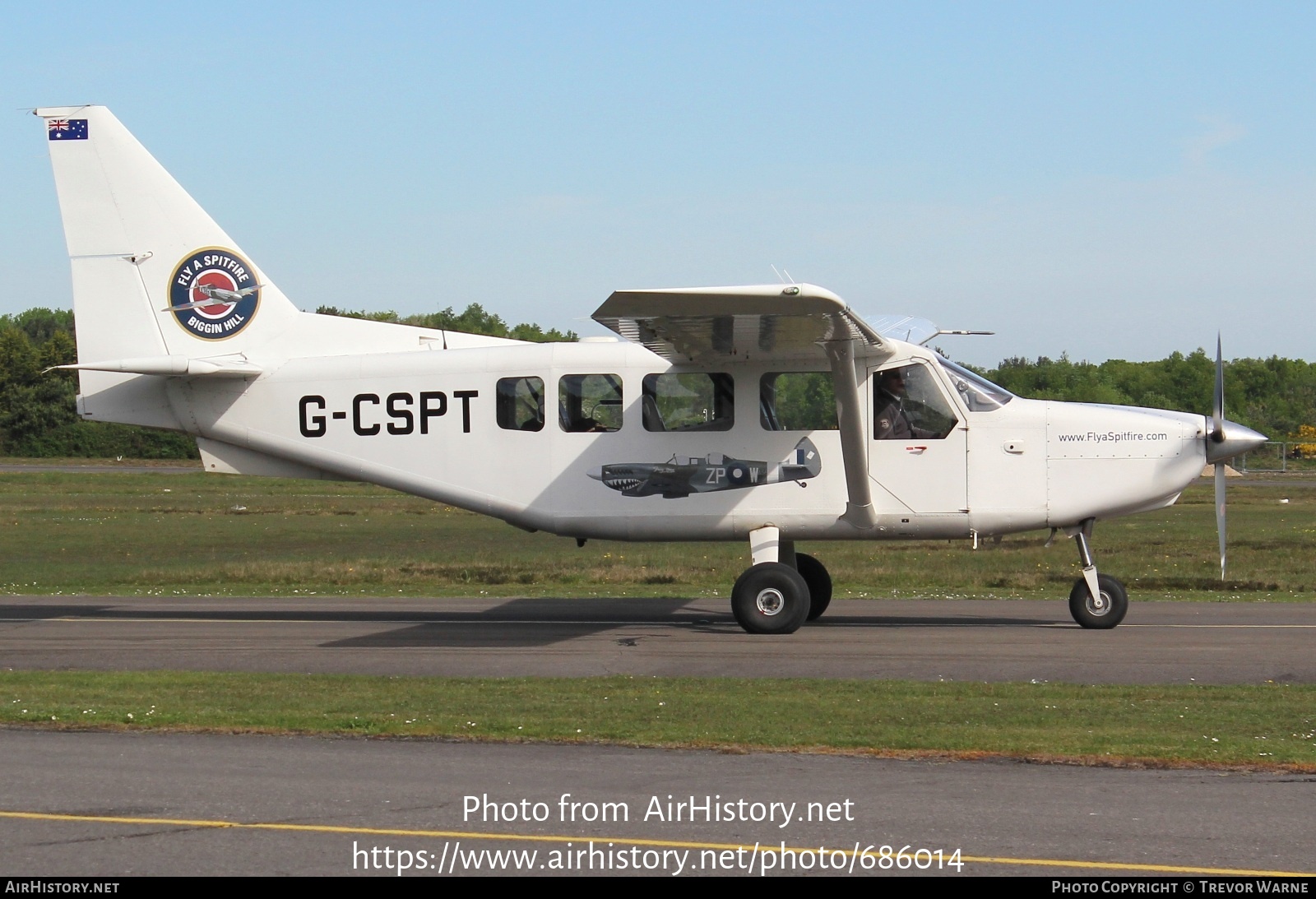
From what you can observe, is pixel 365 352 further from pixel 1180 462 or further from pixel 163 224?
pixel 1180 462

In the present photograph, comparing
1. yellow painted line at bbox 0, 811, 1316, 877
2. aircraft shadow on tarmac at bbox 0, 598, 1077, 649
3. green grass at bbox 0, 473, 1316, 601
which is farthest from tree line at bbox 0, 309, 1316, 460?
yellow painted line at bbox 0, 811, 1316, 877

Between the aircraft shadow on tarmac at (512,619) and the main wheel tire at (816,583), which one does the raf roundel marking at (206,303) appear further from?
the main wheel tire at (816,583)

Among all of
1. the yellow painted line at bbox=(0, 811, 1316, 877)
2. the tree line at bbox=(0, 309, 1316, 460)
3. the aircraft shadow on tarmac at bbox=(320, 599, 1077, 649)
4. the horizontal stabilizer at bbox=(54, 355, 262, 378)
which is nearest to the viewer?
the yellow painted line at bbox=(0, 811, 1316, 877)

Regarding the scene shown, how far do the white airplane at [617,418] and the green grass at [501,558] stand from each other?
4423mm

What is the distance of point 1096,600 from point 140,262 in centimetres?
1169

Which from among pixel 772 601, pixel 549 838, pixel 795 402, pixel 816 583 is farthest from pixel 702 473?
pixel 549 838

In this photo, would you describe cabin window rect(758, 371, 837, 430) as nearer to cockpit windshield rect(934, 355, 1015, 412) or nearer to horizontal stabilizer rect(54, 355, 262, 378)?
cockpit windshield rect(934, 355, 1015, 412)

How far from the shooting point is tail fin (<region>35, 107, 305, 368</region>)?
1581 cm

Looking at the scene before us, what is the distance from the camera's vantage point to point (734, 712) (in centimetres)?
968

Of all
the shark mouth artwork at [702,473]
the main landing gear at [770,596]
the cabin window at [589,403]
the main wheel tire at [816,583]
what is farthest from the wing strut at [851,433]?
the cabin window at [589,403]

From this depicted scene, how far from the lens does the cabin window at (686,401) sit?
14922 millimetres

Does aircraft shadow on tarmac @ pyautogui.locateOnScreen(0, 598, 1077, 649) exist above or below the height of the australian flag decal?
below

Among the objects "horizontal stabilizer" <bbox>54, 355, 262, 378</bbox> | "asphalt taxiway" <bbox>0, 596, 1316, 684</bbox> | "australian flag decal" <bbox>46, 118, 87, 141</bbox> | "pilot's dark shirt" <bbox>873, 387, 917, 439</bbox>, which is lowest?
"asphalt taxiway" <bbox>0, 596, 1316, 684</bbox>

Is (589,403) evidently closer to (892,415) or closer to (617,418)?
(617,418)
